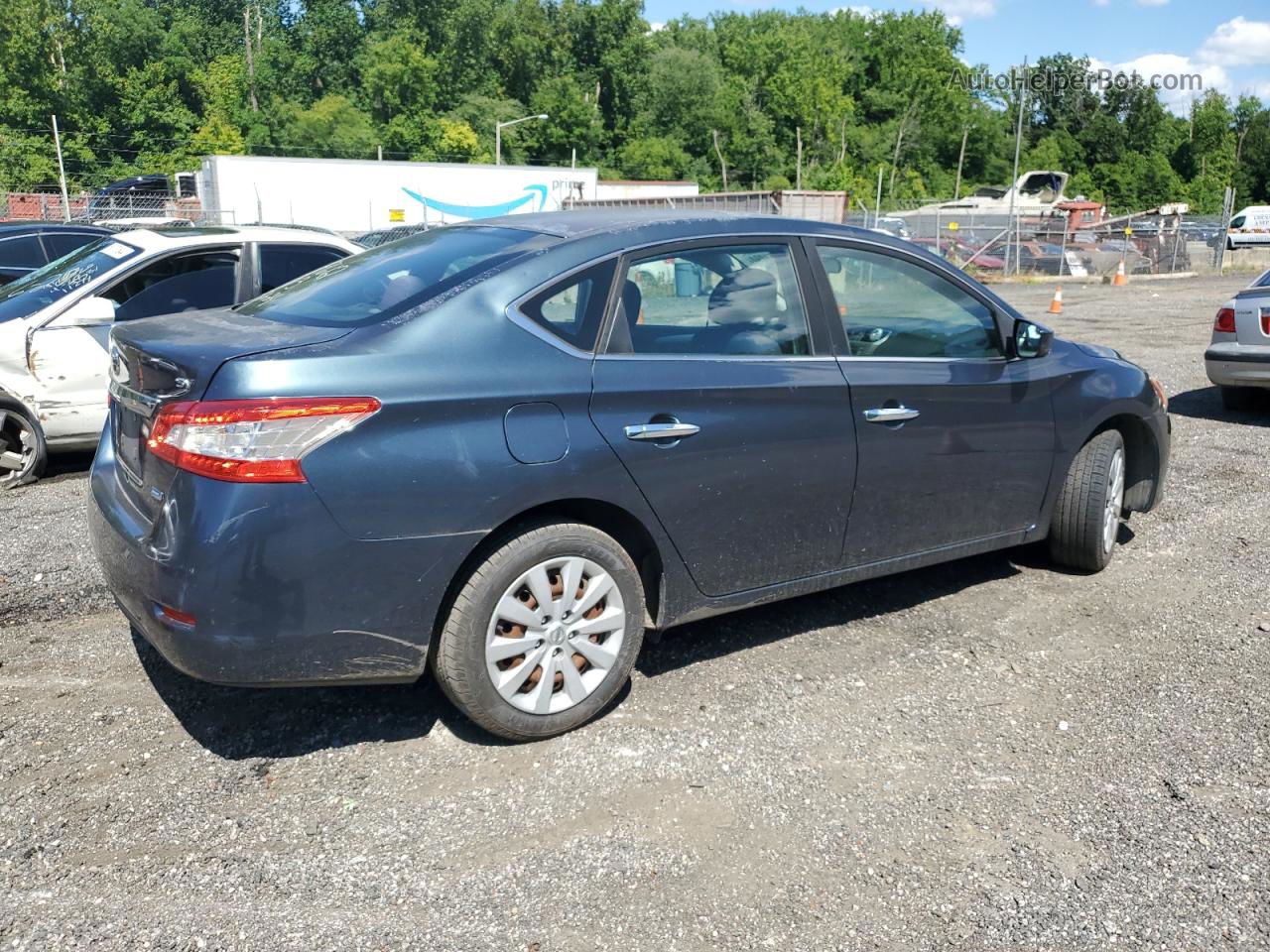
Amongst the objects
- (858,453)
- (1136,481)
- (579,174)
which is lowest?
(1136,481)

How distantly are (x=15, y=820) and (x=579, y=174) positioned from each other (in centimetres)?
3740

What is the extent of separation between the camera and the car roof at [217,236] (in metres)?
7.52

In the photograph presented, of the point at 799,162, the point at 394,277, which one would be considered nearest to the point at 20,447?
the point at 394,277

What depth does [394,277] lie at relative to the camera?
12.8ft

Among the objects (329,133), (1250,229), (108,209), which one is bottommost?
(1250,229)

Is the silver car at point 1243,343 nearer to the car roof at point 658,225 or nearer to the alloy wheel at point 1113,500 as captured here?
the alloy wheel at point 1113,500

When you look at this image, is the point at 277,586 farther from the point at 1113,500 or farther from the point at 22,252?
the point at 22,252

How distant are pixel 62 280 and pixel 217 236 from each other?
1.06 meters

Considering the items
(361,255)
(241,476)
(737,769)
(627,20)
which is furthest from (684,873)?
(627,20)

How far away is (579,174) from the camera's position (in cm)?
3878

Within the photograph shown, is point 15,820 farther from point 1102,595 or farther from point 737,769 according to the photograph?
point 1102,595

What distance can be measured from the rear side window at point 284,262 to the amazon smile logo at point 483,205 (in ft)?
94.6

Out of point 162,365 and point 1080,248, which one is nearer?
point 162,365

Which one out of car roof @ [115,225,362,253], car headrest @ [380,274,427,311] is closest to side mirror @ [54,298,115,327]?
car roof @ [115,225,362,253]
